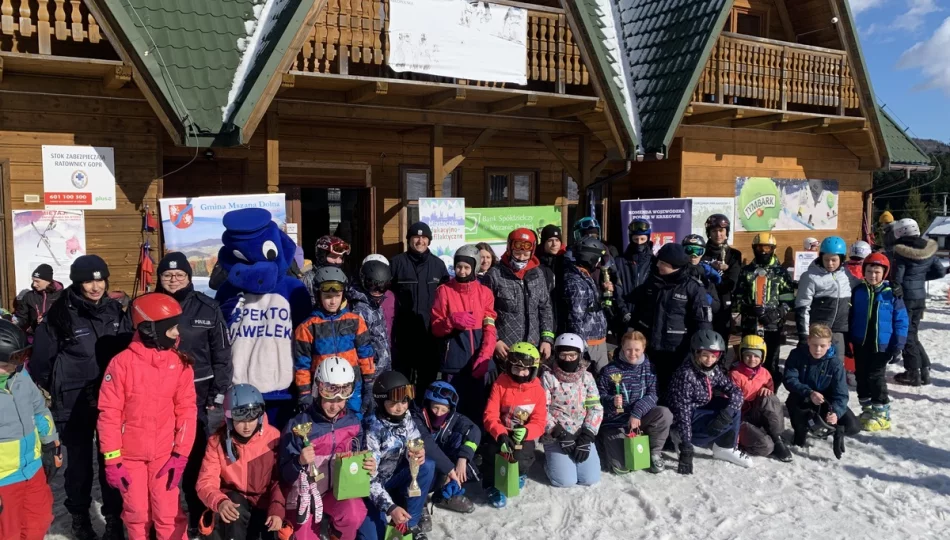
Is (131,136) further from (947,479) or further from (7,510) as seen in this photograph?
(947,479)

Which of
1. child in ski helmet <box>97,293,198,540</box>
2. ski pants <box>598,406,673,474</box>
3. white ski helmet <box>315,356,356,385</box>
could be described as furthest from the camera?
ski pants <box>598,406,673,474</box>

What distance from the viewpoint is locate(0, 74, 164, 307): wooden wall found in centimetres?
766

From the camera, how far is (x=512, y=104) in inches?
370

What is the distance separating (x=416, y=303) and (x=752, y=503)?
3.08 meters

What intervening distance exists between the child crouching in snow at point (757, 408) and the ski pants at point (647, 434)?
0.72 m

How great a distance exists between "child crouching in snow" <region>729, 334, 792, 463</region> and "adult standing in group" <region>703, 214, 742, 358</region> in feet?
3.16

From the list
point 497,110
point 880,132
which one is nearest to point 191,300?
point 497,110

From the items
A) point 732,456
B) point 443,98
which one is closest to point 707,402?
point 732,456

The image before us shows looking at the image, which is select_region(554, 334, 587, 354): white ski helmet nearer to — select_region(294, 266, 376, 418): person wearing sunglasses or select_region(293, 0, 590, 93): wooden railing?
select_region(294, 266, 376, 418): person wearing sunglasses

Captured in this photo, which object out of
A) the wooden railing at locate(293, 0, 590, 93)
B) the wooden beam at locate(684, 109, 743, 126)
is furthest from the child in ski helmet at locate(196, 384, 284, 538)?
the wooden beam at locate(684, 109, 743, 126)

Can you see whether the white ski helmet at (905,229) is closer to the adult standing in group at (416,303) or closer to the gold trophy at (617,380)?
the gold trophy at (617,380)

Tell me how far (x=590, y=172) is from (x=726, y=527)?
714cm

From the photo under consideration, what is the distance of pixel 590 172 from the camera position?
10.9 meters

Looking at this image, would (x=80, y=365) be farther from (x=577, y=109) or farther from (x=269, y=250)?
(x=577, y=109)
